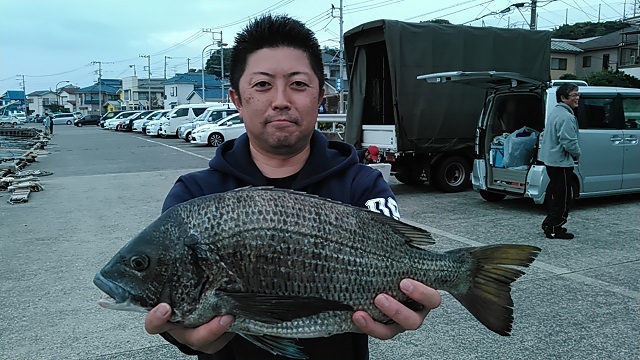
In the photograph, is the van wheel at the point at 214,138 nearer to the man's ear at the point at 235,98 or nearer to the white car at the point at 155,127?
the white car at the point at 155,127

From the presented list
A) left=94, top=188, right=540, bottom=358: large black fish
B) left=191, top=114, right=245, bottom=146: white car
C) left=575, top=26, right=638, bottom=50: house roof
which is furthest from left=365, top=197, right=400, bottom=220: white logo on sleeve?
left=575, top=26, right=638, bottom=50: house roof

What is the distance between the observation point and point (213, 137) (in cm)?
2541

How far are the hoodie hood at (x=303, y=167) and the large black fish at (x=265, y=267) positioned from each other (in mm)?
230

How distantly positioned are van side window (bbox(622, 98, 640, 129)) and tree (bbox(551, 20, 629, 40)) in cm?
6392

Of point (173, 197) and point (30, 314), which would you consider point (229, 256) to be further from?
point (30, 314)

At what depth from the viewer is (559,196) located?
711 cm

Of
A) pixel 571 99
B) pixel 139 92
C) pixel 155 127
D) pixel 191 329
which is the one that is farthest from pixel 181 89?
pixel 191 329

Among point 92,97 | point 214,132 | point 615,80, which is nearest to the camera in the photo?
point 214,132

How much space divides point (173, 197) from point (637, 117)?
9.69 meters

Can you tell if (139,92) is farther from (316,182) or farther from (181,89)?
(316,182)

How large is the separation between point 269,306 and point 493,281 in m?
0.80

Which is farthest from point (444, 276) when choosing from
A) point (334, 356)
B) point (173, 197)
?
point (173, 197)

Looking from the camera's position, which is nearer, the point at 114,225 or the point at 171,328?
the point at 171,328

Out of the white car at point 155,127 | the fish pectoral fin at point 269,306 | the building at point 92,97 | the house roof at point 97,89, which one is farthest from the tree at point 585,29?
the house roof at point 97,89
